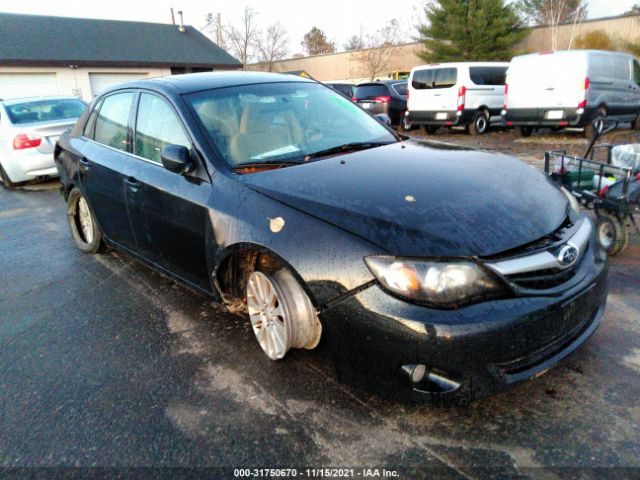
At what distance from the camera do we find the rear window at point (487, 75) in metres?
13.2

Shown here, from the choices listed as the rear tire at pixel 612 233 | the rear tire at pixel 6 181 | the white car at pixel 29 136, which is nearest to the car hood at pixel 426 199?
the rear tire at pixel 612 233

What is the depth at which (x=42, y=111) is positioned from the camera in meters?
8.77

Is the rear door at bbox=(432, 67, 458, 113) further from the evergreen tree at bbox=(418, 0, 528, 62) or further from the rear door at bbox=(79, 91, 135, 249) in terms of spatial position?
the evergreen tree at bbox=(418, 0, 528, 62)

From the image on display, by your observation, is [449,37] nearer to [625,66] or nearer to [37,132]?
[625,66]

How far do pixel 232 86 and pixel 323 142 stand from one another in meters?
0.80

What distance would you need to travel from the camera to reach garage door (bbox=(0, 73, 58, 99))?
21.8 metres

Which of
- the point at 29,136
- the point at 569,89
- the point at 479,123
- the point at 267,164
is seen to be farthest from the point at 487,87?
the point at 267,164

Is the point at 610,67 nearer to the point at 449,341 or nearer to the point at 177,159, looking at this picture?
the point at 177,159

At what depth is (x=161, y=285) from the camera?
13.2ft

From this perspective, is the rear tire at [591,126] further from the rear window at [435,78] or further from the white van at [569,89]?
the rear window at [435,78]

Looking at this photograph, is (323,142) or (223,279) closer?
(223,279)

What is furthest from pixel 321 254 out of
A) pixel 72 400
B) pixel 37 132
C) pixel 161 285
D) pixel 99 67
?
pixel 99 67

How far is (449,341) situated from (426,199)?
0.72m

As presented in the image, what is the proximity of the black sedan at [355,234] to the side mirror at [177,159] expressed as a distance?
11 millimetres
